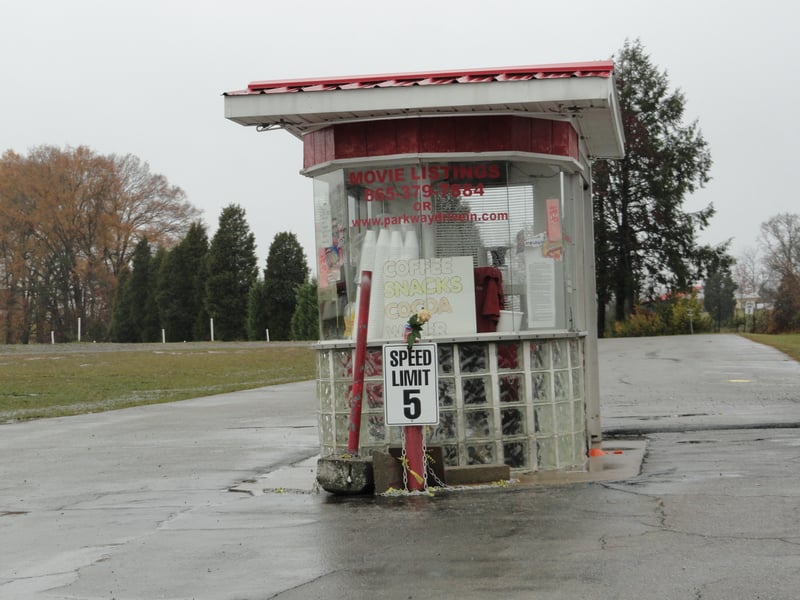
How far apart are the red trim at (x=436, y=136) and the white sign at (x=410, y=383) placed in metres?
2.00

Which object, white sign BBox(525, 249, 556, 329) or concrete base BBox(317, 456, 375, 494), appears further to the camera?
white sign BBox(525, 249, 556, 329)

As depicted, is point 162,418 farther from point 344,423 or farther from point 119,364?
point 119,364

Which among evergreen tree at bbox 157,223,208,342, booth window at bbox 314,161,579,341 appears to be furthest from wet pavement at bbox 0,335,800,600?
evergreen tree at bbox 157,223,208,342

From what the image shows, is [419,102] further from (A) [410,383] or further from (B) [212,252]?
(B) [212,252]

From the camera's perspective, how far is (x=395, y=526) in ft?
25.7

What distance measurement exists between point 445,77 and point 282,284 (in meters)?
71.8

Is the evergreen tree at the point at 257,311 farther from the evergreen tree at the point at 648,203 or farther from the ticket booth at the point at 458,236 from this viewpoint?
the ticket booth at the point at 458,236

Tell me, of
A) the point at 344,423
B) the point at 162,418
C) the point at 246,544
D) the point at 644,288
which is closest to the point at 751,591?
the point at 246,544

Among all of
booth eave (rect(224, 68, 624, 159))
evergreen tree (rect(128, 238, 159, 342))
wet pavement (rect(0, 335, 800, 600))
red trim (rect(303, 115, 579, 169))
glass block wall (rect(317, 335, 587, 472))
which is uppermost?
evergreen tree (rect(128, 238, 159, 342))

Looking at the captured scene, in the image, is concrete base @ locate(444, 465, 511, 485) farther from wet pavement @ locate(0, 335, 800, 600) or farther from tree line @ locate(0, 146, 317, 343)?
tree line @ locate(0, 146, 317, 343)

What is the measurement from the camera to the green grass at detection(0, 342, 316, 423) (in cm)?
2459

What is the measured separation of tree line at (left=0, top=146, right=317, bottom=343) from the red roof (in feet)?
211

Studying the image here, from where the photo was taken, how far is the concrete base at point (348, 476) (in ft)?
31.2

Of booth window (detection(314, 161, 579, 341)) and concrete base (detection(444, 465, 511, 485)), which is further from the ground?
booth window (detection(314, 161, 579, 341))
